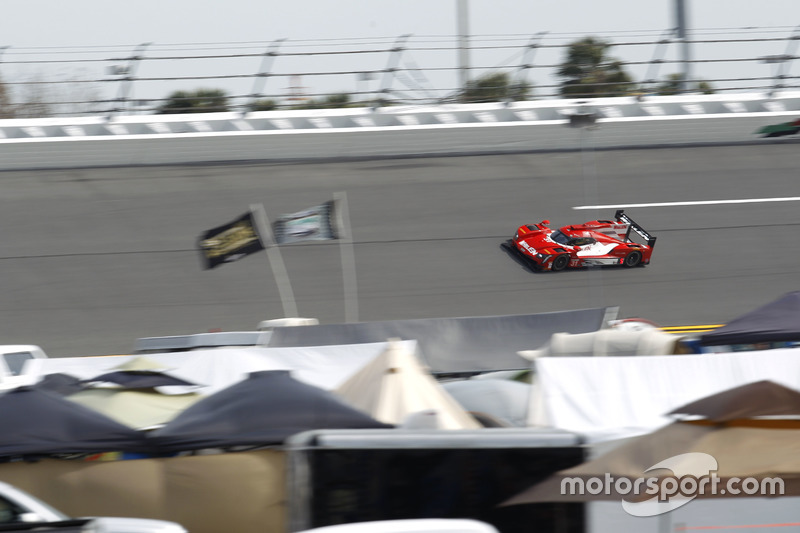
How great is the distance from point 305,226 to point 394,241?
5.37 metres

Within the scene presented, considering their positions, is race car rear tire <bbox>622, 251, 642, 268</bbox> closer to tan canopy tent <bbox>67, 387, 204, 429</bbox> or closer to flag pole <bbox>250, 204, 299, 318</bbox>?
flag pole <bbox>250, 204, 299, 318</bbox>

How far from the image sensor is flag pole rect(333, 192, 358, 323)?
60.5ft

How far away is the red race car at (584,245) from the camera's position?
19.8 metres

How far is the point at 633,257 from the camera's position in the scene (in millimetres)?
20266

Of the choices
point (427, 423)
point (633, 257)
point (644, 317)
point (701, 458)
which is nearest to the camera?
point (701, 458)

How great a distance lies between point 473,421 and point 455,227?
14.7 metres

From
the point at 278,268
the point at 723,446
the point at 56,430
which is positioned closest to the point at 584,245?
the point at 278,268

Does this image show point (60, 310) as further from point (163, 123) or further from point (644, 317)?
point (644, 317)

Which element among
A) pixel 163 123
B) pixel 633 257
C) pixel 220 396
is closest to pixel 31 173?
pixel 163 123

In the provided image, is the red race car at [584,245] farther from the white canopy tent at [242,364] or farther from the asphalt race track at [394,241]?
the white canopy tent at [242,364]

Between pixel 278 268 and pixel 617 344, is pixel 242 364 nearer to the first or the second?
pixel 617 344

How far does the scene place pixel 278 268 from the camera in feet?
65.6

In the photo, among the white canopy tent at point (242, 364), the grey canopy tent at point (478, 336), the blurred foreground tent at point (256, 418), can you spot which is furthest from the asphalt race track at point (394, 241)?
the blurred foreground tent at point (256, 418)

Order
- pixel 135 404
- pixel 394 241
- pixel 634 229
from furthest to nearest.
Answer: pixel 394 241
pixel 634 229
pixel 135 404
